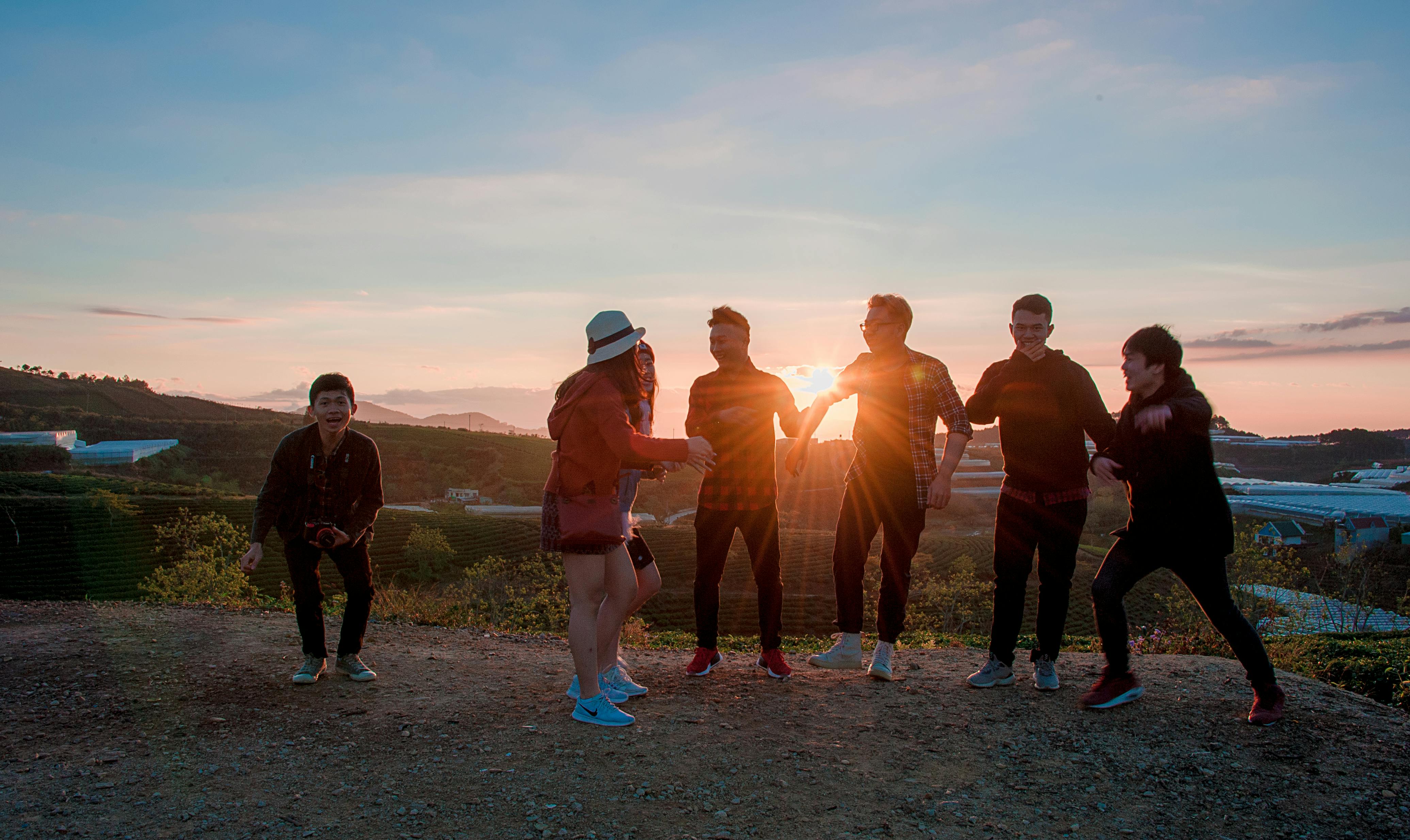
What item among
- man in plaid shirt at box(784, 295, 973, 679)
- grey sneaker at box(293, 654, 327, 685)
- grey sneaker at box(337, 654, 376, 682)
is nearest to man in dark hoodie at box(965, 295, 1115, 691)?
man in plaid shirt at box(784, 295, 973, 679)

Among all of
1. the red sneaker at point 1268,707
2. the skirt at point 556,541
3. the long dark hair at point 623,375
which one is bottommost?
the red sneaker at point 1268,707

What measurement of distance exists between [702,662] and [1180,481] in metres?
2.70

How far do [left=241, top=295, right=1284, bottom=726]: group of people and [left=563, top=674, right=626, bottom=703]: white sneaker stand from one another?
0.6 inches

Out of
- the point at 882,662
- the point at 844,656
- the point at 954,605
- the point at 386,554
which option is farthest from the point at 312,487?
the point at 386,554

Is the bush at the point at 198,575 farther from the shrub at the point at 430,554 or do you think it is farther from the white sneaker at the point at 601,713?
the shrub at the point at 430,554

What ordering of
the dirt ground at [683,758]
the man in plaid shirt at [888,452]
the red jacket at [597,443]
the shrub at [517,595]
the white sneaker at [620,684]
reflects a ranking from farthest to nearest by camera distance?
1. the shrub at [517,595]
2. the man in plaid shirt at [888,452]
3. the white sneaker at [620,684]
4. the red jacket at [597,443]
5. the dirt ground at [683,758]

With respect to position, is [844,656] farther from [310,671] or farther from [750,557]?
[310,671]

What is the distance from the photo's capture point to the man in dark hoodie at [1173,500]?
12.2 feet

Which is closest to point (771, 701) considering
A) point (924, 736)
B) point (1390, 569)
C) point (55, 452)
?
point (924, 736)

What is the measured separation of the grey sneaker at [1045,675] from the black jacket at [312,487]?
12.3 feet

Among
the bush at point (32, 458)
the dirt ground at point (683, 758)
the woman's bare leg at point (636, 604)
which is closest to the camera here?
the dirt ground at point (683, 758)

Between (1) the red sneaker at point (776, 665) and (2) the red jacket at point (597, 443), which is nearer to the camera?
(2) the red jacket at point (597, 443)

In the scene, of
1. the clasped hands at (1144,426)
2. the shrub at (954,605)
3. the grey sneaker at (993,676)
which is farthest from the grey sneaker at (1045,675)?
the shrub at (954,605)

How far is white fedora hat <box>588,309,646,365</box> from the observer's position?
3609 millimetres
